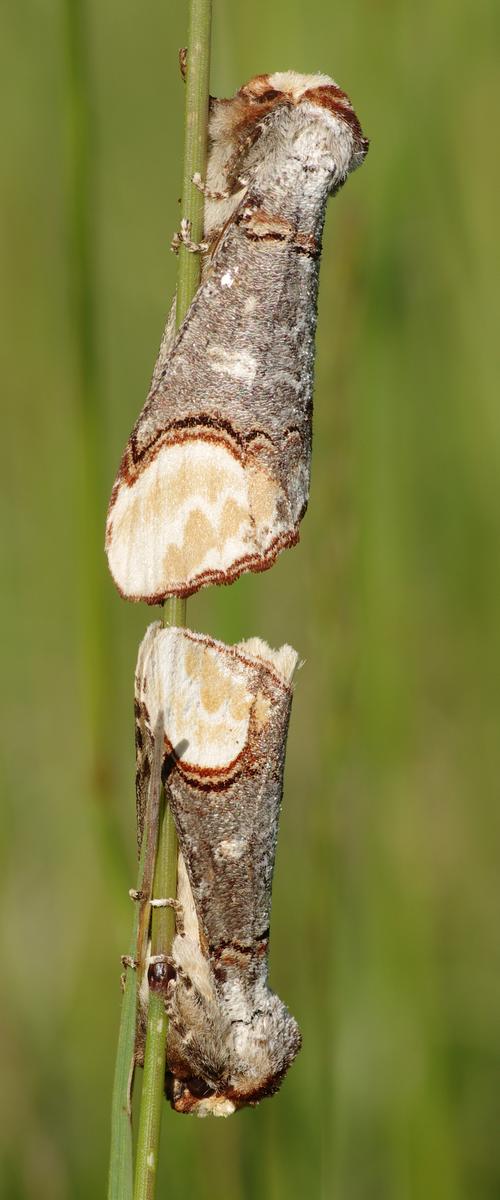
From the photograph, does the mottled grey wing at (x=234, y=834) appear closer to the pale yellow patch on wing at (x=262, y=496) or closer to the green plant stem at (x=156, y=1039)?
the green plant stem at (x=156, y=1039)

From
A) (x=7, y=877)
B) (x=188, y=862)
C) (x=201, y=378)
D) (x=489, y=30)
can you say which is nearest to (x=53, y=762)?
(x=7, y=877)

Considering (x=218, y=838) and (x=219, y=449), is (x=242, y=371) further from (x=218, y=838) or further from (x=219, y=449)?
(x=218, y=838)

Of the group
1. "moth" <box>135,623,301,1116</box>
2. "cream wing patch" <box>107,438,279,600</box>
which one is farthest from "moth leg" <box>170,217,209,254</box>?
"moth" <box>135,623,301,1116</box>

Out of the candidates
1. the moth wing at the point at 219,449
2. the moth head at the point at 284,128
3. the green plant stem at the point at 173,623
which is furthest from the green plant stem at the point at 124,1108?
the moth head at the point at 284,128

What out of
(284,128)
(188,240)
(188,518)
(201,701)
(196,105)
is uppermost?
(284,128)

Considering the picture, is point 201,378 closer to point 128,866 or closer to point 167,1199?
point 128,866

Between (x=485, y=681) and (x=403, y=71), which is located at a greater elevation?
(x=403, y=71)

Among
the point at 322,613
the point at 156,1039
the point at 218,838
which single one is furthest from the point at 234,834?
the point at 322,613

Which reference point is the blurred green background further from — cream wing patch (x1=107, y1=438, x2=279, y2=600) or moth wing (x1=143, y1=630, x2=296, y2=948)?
cream wing patch (x1=107, y1=438, x2=279, y2=600)
